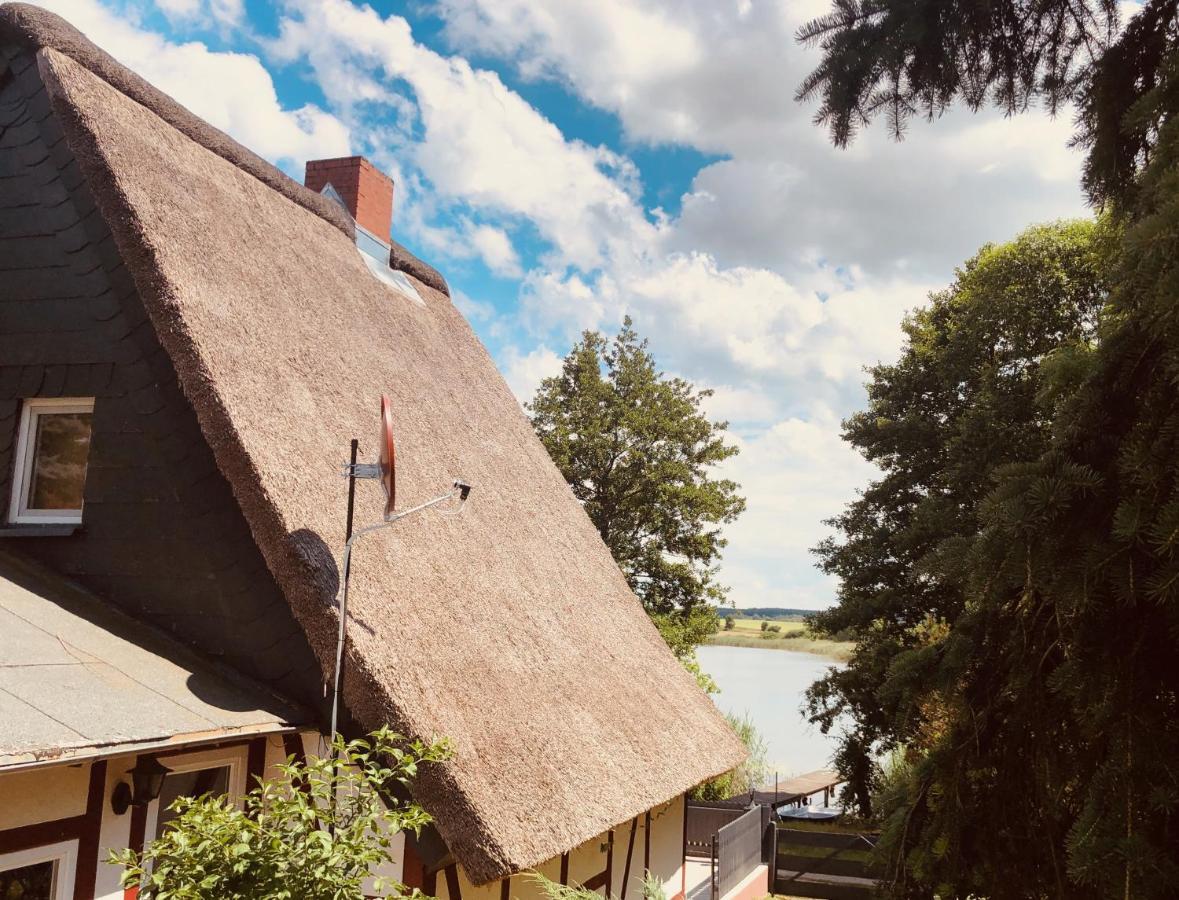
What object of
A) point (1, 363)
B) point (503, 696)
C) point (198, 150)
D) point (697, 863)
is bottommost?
point (697, 863)

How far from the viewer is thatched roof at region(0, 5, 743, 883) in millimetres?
5293

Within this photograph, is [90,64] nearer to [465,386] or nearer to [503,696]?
[465,386]

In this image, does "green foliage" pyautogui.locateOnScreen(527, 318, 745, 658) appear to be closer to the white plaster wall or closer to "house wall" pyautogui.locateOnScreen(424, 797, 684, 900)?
"house wall" pyautogui.locateOnScreen(424, 797, 684, 900)

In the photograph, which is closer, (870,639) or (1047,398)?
(1047,398)

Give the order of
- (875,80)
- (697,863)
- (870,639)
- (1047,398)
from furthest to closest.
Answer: (870,639), (697,863), (875,80), (1047,398)

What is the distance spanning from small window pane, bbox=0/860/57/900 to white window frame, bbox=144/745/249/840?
1.76ft

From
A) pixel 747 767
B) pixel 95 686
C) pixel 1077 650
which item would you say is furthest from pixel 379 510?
pixel 747 767

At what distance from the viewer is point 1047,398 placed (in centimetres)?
363

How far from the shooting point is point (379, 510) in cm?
643

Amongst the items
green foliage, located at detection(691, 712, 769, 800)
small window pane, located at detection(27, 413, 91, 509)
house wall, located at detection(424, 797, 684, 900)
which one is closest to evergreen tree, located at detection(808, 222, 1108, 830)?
green foliage, located at detection(691, 712, 769, 800)

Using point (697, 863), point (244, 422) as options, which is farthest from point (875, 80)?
point (697, 863)

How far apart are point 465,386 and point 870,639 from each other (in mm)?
12324

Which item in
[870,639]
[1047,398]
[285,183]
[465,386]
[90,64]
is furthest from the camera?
[870,639]

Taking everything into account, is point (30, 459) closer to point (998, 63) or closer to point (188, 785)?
point (188, 785)
